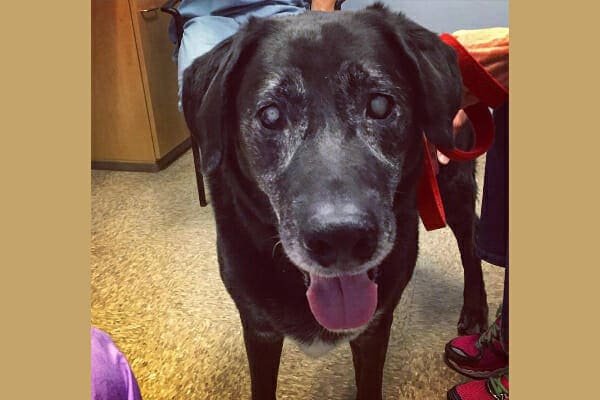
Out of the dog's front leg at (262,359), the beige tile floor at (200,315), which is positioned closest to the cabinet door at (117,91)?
the beige tile floor at (200,315)

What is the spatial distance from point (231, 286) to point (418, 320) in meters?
0.72

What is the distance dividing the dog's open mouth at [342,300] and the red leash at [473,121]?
0.26 metres

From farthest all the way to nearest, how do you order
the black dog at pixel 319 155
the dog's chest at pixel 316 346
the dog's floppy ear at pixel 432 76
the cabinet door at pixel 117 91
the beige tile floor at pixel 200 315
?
the cabinet door at pixel 117 91, the beige tile floor at pixel 200 315, the dog's chest at pixel 316 346, the dog's floppy ear at pixel 432 76, the black dog at pixel 319 155

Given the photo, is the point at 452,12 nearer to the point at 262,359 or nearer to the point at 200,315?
the point at 200,315

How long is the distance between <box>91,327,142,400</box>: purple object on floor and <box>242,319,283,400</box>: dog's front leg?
387 millimetres

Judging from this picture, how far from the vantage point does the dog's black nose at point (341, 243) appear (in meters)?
0.75

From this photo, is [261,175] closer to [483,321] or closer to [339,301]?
[339,301]

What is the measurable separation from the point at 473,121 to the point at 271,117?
0.48m

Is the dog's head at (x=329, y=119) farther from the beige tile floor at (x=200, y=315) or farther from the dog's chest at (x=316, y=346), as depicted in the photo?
the beige tile floor at (x=200, y=315)

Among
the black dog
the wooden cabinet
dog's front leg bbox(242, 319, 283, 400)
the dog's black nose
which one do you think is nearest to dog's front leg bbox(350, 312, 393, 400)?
the black dog

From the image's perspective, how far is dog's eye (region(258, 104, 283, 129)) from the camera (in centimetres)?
88

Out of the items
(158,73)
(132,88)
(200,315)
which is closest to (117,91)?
(132,88)

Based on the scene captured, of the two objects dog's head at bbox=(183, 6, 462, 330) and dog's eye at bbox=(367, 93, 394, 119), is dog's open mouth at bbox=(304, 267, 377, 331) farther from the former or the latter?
dog's eye at bbox=(367, 93, 394, 119)

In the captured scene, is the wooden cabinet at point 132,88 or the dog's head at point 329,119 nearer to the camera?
the dog's head at point 329,119
